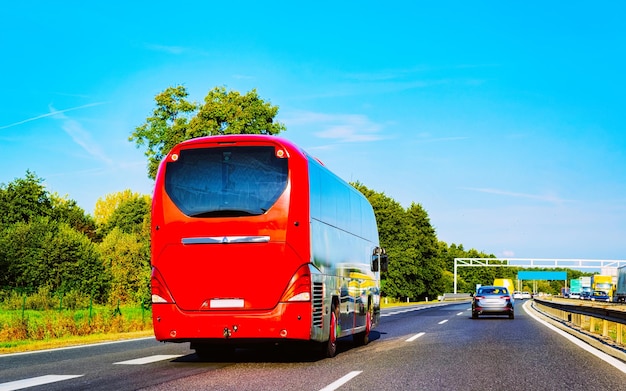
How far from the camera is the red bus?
Result: 1077 cm

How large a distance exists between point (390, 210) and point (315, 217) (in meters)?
82.3

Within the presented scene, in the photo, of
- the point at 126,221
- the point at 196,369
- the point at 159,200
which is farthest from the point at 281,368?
the point at 126,221

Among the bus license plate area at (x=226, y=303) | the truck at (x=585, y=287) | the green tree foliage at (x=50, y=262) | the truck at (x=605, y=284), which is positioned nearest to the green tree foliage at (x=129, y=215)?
the green tree foliage at (x=50, y=262)

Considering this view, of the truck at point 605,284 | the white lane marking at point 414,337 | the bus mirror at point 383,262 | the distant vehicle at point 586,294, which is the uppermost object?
the bus mirror at point 383,262

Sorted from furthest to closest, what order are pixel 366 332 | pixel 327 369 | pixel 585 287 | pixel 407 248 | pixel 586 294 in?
pixel 585 287 → pixel 586 294 → pixel 407 248 → pixel 366 332 → pixel 327 369

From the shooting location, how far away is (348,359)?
40.3 feet

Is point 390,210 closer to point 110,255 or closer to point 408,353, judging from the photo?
point 110,255

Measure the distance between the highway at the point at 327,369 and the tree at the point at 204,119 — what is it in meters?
34.3

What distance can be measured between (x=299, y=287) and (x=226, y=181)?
6.42ft

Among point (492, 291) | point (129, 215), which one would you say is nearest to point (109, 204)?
point (129, 215)

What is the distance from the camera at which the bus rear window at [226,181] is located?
11.0 meters

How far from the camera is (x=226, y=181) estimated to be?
36.6 ft

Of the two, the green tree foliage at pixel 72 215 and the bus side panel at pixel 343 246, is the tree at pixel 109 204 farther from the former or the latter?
the bus side panel at pixel 343 246

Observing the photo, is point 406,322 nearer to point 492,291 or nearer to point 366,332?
point 492,291
